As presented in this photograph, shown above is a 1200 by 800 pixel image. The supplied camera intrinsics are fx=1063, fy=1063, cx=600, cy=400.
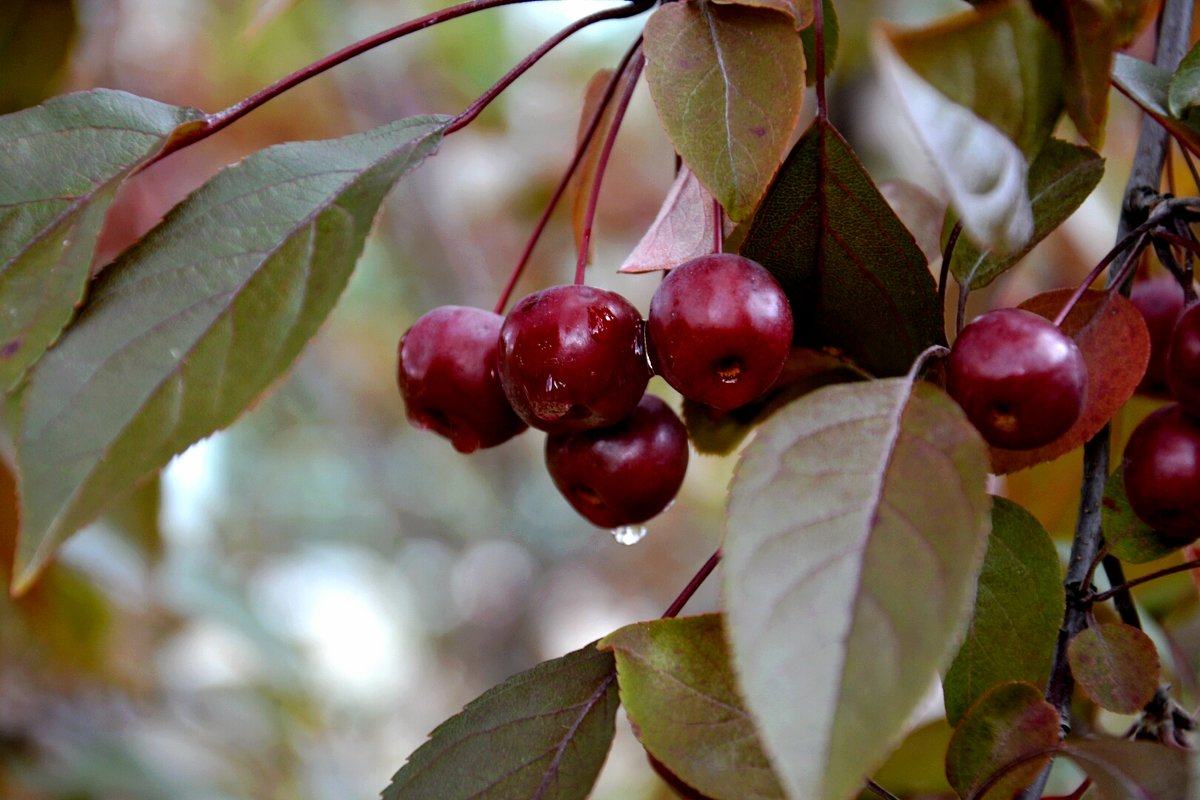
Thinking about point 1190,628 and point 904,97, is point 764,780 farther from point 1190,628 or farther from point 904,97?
point 1190,628

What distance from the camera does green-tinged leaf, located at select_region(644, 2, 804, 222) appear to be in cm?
59

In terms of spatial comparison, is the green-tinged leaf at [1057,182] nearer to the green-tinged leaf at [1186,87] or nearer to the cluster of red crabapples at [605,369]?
the green-tinged leaf at [1186,87]

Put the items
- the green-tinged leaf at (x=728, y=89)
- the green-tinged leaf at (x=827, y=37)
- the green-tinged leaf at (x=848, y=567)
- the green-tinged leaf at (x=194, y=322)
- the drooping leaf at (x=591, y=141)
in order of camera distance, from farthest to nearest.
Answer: the drooping leaf at (x=591, y=141)
the green-tinged leaf at (x=827, y=37)
the green-tinged leaf at (x=728, y=89)
the green-tinged leaf at (x=194, y=322)
the green-tinged leaf at (x=848, y=567)

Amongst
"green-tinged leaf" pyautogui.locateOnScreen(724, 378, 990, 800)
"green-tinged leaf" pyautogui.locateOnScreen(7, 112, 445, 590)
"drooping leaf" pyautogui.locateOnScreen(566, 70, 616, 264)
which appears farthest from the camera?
"drooping leaf" pyautogui.locateOnScreen(566, 70, 616, 264)

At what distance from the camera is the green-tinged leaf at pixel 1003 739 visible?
0.54 metres

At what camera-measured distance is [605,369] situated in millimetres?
634

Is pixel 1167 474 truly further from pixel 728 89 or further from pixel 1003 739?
pixel 728 89

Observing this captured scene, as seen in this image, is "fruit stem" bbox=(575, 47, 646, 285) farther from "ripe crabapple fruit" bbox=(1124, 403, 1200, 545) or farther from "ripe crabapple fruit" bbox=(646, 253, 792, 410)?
"ripe crabapple fruit" bbox=(1124, 403, 1200, 545)

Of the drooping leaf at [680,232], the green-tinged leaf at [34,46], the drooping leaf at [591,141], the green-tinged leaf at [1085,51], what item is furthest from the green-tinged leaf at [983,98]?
the green-tinged leaf at [34,46]

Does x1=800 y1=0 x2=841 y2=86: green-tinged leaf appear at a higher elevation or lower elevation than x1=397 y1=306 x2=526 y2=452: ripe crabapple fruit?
higher

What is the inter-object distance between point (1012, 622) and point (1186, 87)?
32 cm

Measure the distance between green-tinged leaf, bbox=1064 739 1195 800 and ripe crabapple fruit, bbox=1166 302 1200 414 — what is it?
23cm

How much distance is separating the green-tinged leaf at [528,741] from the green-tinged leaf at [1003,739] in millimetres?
199

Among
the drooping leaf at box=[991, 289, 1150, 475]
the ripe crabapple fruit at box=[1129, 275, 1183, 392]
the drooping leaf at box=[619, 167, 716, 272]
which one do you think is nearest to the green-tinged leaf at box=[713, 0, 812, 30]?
the drooping leaf at box=[619, 167, 716, 272]
